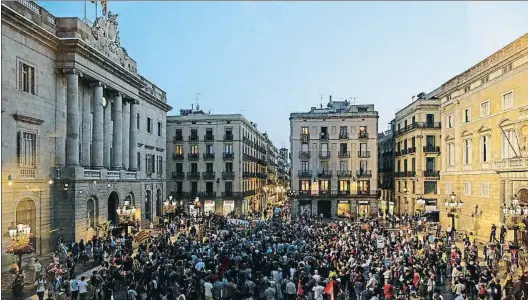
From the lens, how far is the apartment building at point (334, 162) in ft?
198

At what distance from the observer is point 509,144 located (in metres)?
30.0

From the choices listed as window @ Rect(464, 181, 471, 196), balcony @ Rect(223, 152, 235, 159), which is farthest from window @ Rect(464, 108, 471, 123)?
balcony @ Rect(223, 152, 235, 159)

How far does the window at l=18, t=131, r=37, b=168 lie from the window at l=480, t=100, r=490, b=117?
29.7 m

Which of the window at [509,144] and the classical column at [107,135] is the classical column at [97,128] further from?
the window at [509,144]

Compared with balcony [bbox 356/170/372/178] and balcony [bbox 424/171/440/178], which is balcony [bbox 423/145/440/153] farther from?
balcony [bbox 356/170/372/178]

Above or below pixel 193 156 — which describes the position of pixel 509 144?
below

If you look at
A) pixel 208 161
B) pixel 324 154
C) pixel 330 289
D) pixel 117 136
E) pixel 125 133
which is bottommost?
pixel 330 289

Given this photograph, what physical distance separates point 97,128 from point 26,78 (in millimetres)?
8426

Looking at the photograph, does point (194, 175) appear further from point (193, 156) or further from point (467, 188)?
point (467, 188)

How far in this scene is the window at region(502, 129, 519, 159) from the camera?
29.5 m

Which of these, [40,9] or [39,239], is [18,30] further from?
[39,239]

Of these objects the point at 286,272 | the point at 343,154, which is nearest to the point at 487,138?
the point at 286,272

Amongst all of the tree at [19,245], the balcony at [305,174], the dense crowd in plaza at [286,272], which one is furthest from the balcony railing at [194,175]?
the tree at [19,245]

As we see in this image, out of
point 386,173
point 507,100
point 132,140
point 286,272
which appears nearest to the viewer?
point 286,272
